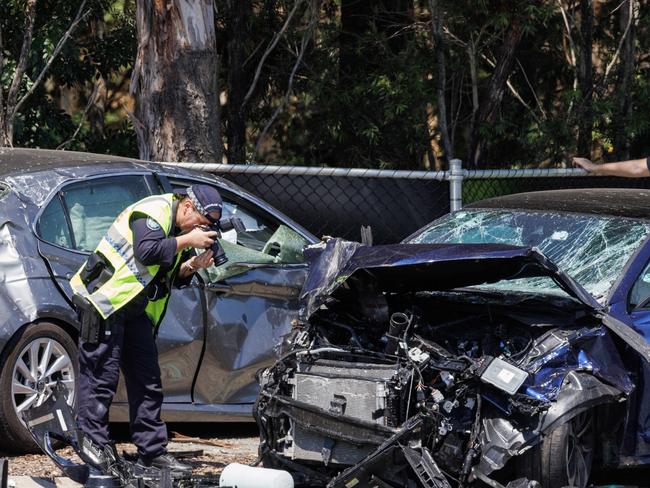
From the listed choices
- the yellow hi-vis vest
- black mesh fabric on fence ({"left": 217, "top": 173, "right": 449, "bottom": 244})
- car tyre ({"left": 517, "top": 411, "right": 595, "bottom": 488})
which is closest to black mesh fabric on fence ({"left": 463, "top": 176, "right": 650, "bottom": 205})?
black mesh fabric on fence ({"left": 217, "top": 173, "right": 449, "bottom": 244})

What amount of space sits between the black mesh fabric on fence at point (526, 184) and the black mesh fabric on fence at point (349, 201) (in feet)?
1.39

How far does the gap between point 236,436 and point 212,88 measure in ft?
11.0

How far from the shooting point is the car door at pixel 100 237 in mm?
6824

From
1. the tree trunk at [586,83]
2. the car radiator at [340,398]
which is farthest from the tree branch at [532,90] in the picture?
the car radiator at [340,398]


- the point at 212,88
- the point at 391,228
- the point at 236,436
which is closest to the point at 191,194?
the point at 236,436

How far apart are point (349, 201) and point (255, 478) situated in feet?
12.6

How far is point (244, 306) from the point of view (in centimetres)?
741

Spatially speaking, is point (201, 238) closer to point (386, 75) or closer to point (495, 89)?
point (386, 75)

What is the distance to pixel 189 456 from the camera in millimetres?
7039

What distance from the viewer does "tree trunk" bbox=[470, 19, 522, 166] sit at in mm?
13758

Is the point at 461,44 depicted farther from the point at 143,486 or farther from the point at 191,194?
the point at 143,486

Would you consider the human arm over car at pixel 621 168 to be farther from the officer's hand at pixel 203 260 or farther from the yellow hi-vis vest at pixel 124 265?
the yellow hi-vis vest at pixel 124 265

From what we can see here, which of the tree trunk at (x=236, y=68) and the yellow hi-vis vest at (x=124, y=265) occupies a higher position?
the tree trunk at (x=236, y=68)

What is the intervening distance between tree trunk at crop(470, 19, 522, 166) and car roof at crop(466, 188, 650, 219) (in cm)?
626
